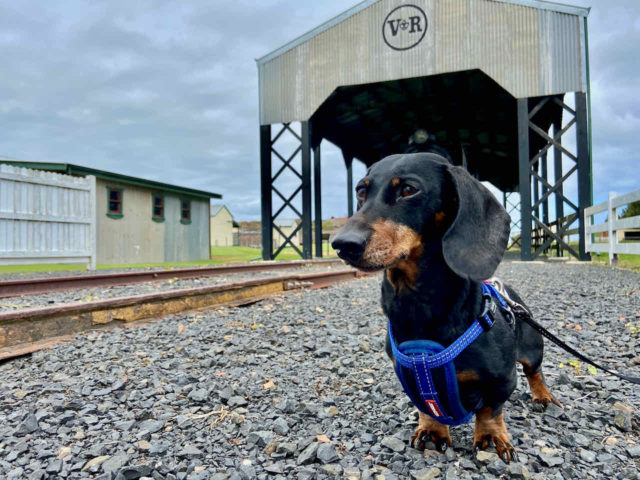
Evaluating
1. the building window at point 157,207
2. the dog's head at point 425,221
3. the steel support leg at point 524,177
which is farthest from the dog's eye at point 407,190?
the building window at point 157,207

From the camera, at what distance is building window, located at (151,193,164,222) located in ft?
53.8

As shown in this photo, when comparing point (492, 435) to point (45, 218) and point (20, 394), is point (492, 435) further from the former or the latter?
point (45, 218)

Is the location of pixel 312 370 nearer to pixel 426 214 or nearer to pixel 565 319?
pixel 426 214

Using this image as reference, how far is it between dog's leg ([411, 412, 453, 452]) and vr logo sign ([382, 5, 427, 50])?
43.5 feet

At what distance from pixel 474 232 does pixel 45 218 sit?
1031 cm

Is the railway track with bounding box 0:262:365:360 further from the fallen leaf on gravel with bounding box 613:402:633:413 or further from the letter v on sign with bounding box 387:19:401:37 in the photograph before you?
the letter v on sign with bounding box 387:19:401:37

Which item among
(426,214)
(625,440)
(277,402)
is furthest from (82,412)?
(625,440)

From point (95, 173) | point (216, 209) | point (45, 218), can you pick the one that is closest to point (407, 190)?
point (45, 218)

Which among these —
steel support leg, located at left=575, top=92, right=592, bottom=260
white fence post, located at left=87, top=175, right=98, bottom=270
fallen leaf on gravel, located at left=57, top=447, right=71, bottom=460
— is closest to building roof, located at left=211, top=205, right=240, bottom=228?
white fence post, located at left=87, top=175, right=98, bottom=270

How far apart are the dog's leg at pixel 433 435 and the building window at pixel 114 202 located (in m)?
15.0

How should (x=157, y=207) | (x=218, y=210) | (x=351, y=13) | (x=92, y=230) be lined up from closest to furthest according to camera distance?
(x=92, y=230)
(x=351, y=13)
(x=157, y=207)
(x=218, y=210)

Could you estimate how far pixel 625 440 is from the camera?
171 centimetres

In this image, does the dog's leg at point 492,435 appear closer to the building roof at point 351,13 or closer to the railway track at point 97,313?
the railway track at point 97,313

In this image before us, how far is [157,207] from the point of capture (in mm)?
16641
